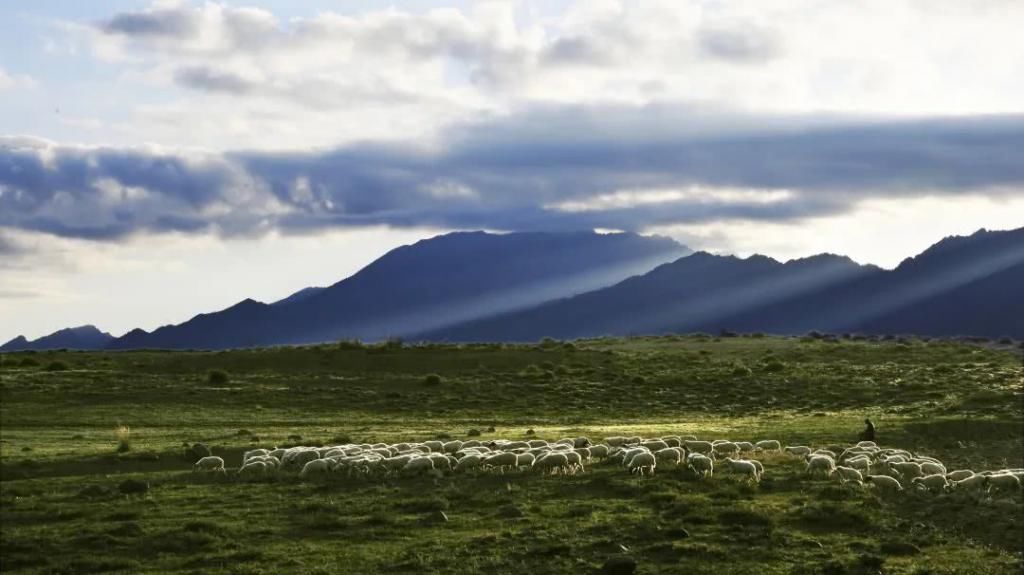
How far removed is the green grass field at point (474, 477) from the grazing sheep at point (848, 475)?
2.77 feet

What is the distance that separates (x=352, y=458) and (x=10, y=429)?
1913cm

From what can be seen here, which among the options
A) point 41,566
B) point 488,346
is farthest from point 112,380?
point 41,566

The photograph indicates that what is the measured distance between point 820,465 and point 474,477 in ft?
31.2

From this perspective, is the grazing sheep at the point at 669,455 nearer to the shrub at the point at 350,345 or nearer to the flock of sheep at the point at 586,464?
the flock of sheep at the point at 586,464

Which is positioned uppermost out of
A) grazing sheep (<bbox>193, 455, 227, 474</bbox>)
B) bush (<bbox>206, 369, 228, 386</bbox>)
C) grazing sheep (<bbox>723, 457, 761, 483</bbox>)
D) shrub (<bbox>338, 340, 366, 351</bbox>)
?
shrub (<bbox>338, 340, 366, 351</bbox>)

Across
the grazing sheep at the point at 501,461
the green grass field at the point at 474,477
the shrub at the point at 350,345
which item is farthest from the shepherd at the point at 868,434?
the shrub at the point at 350,345

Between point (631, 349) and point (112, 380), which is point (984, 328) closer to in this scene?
point (631, 349)

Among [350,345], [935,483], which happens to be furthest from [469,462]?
[350,345]

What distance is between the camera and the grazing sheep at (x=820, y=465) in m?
30.4

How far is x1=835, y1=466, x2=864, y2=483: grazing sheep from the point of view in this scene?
2895 centimetres

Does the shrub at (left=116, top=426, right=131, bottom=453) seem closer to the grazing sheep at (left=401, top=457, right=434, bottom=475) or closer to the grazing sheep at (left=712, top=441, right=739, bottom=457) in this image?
the grazing sheep at (left=401, top=457, right=434, bottom=475)

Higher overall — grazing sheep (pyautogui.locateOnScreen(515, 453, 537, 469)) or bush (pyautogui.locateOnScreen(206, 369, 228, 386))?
bush (pyautogui.locateOnScreen(206, 369, 228, 386))

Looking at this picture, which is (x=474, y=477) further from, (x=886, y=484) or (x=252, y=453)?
(x=886, y=484)

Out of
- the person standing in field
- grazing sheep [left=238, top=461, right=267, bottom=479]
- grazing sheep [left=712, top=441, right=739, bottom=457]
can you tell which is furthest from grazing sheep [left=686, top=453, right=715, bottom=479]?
the person standing in field
